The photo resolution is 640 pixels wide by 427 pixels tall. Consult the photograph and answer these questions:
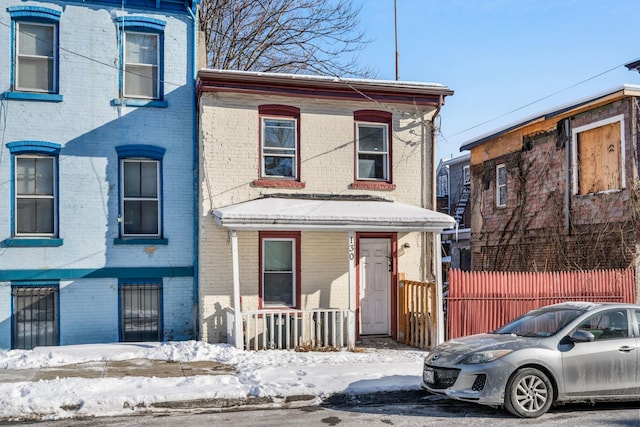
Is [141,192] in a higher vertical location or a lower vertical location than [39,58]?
lower

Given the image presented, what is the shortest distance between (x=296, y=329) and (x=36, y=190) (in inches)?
240

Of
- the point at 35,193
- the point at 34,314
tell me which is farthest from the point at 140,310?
the point at 35,193

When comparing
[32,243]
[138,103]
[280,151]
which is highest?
[138,103]

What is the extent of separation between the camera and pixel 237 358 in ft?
38.7

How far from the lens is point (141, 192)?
1383 centimetres

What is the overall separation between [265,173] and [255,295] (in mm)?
2658

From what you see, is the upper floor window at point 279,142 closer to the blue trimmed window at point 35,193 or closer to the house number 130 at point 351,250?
the house number 130 at point 351,250

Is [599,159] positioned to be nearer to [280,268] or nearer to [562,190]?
[562,190]

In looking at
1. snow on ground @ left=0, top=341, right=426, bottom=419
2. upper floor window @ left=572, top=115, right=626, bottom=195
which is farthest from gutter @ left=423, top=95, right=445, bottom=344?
upper floor window @ left=572, top=115, right=626, bottom=195

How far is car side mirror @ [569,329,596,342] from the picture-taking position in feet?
27.3

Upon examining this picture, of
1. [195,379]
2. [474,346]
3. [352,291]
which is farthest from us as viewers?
[352,291]

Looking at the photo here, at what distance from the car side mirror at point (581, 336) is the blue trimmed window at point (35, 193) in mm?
9896

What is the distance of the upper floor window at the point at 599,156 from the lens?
1622cm

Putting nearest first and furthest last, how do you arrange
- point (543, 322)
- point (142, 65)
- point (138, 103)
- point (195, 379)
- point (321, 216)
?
point (543, 322)
point (195, 379)
point (321, 216)
point (138, 103)
point (142, 65)
